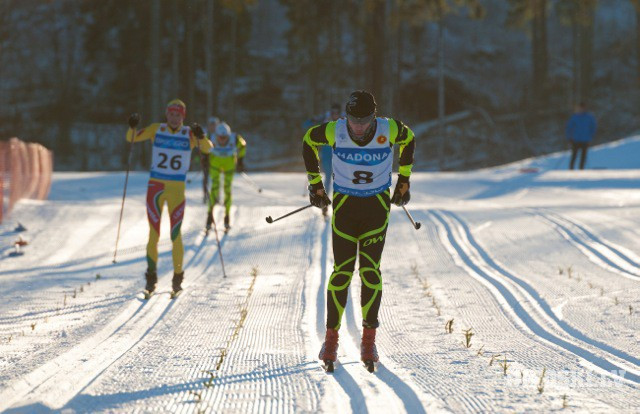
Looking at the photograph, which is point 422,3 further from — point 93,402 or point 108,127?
point 93,402

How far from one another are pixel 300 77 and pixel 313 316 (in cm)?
5795

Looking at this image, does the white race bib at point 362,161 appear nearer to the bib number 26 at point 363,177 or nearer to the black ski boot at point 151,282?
the bib number 26 at point 363,177

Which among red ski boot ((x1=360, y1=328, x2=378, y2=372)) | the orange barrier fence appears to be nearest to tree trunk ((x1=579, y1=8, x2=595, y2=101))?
the orange barrier fence

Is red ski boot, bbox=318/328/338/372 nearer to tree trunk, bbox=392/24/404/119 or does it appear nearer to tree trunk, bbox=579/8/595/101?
tree trunk, bbox=392/24/404/119

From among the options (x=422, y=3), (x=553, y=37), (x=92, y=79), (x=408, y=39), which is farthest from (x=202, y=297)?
(x=553, y=37)

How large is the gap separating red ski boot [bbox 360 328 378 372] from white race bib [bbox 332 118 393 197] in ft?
3.53

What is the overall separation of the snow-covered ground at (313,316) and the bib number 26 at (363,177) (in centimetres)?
142

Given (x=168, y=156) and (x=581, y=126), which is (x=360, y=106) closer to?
(x=168, y=156)

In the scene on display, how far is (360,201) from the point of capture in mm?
5836

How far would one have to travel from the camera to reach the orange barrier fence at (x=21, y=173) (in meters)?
14.8

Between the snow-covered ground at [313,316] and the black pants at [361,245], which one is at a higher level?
the black pants at [361,245]

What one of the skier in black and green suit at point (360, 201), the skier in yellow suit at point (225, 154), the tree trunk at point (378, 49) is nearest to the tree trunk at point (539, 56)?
the tree trunk at point (378, 49)

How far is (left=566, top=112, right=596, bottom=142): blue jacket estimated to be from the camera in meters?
23.2

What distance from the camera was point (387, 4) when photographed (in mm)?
33625
